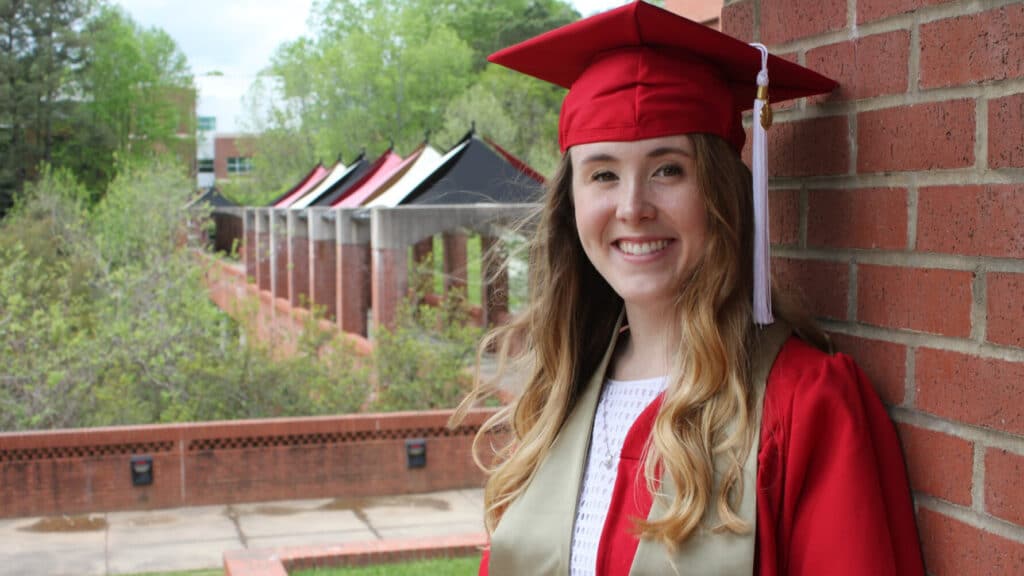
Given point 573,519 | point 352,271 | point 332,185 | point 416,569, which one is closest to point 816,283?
point 573,519

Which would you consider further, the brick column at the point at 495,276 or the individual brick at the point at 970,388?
the brick column at the point at 495,276

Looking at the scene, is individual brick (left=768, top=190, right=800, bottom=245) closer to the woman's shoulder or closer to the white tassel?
the white tassel

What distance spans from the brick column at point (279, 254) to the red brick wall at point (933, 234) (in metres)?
25.2

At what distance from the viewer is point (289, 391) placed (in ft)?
37.6

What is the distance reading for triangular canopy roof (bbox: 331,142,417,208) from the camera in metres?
18.2

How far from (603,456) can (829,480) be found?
577 mm

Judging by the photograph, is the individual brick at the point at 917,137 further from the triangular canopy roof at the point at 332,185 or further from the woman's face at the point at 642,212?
the triangular canopy roof at the point at 332,185

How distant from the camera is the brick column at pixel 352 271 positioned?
62.9 ft

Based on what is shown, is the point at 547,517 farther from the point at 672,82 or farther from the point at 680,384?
the point at 672,82

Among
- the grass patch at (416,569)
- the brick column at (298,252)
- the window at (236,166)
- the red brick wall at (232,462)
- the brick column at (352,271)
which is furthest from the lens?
the window at (236,166)

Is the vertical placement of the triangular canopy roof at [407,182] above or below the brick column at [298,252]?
above

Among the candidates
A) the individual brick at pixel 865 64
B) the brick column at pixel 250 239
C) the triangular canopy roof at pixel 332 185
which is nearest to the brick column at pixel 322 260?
the triangular canopy roof at pixel 332 185

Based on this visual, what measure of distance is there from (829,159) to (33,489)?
30.3ft

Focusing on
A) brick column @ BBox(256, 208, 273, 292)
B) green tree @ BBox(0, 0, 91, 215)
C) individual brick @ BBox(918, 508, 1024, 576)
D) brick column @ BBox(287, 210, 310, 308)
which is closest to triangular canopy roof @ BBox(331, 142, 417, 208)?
brick column @ BBox(287, 210, 310, 308)
